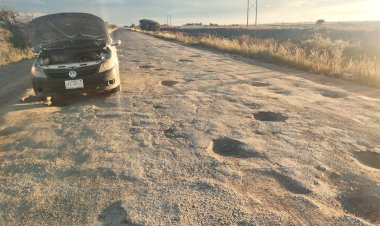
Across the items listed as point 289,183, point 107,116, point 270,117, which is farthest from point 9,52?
point 289,183

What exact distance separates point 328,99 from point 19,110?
6004 millimetres

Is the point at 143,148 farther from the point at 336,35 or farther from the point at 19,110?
the point at 336,35

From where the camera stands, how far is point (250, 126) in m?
5.18

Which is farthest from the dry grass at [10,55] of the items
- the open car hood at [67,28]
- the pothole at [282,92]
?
the pothole at [282,92]

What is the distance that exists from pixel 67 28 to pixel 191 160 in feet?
18.5

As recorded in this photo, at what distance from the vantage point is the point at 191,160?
3.94 metres

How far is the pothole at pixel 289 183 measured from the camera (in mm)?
3250

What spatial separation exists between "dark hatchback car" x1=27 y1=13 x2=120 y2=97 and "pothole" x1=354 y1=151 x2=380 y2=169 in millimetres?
4836

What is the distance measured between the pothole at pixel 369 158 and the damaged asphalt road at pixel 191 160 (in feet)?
0.05

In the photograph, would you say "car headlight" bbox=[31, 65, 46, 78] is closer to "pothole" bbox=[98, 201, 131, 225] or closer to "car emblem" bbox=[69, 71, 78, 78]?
"car emblem" bbox=[69, 71, 78, 78]

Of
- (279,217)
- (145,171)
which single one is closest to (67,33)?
(145,171)

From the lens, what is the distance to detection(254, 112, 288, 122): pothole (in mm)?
5551

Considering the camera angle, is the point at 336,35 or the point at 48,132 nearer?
the point at 48,132

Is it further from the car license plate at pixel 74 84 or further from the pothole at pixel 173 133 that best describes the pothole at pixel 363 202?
the car license plate at pixel 74 84
